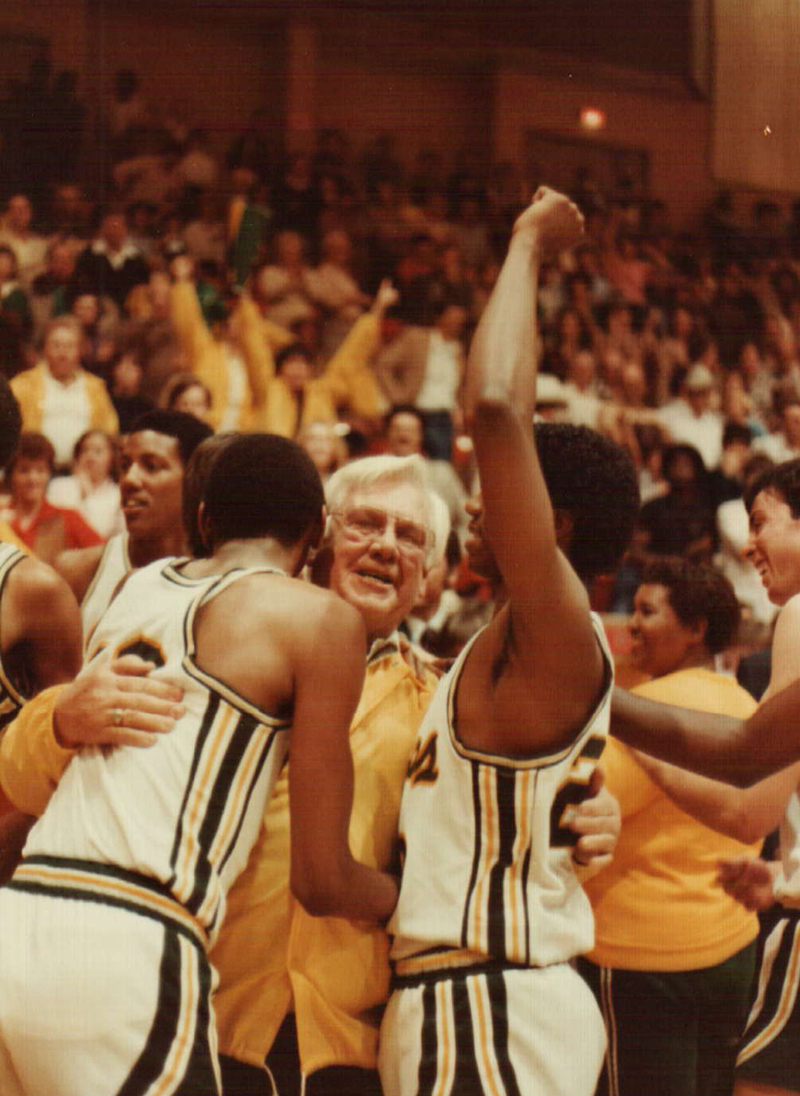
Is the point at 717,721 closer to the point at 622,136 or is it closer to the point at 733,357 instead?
the point at 733,357

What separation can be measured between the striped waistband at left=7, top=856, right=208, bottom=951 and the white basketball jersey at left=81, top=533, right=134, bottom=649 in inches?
80.8

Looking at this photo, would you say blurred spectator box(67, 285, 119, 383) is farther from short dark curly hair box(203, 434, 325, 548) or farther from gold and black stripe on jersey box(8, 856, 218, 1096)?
gold and black stripe on jersey box(8, 856, 218, 1096)

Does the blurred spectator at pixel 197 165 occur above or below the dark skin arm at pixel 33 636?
above

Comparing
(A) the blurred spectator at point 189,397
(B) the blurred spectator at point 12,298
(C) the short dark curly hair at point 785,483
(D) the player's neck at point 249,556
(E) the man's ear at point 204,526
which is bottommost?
(D) the player's neck at point 249,556

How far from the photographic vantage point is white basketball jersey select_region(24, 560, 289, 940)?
2168mm

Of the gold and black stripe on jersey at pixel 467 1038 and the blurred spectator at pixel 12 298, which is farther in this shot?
the blurred spectator at pixel 12 298

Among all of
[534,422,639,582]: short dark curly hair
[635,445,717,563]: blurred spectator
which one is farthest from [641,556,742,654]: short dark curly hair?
[635,445,717,563]: blurred spectator

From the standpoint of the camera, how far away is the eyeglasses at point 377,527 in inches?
113

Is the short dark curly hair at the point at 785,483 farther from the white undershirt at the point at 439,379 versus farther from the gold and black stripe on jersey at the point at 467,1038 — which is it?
the white undershirt at the point at 439,379

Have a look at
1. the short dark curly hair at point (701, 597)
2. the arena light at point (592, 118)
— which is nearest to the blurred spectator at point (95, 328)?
the short dark curly hair at point (701, 597)

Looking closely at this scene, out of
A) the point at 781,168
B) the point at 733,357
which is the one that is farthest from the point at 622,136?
the point at 733,357

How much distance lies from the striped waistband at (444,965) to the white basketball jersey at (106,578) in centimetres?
211

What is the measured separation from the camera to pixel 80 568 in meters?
4.45

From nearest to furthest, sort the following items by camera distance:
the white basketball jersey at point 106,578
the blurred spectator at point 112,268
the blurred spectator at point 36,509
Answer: the white basketball jersey at point 106,578 → the blurred spectator at point 36,509 → the blurred spectator at point 112,268
